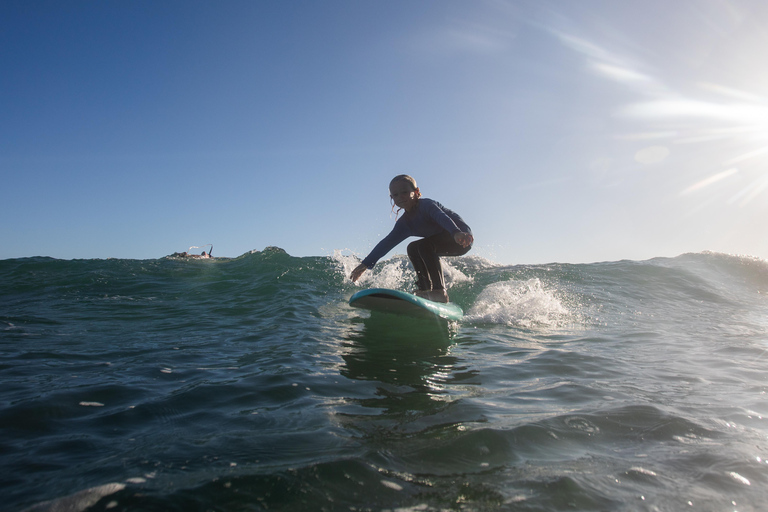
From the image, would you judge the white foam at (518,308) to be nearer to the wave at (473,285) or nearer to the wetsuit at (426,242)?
the wave at (473,285)

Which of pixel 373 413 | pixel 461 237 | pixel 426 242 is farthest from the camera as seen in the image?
pixel 426 242

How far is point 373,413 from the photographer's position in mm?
2418

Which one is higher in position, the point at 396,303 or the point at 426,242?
the point at 426,242

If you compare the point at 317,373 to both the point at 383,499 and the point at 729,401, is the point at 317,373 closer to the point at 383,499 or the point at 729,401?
the point at 383,499

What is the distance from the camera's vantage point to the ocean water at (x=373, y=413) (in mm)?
1554

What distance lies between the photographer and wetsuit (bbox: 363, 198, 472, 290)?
5984 millimetres

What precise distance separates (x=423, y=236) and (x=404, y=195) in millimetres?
742

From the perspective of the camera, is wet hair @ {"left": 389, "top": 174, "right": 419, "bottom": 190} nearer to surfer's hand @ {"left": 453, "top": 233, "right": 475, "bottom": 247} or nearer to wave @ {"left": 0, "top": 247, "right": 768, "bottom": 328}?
surfer's hand @ {"left": 453, "top": 233, "right": 475, "bottom": 247}

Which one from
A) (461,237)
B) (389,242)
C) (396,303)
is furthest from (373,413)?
→ (389,242)

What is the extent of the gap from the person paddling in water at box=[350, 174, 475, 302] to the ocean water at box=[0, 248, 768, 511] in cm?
72

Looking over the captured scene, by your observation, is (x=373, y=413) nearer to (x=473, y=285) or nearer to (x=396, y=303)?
(x=396, y=303)

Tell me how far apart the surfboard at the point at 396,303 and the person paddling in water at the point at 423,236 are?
49 centimetres

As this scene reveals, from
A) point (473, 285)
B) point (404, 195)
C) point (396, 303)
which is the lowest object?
point (396, 303)

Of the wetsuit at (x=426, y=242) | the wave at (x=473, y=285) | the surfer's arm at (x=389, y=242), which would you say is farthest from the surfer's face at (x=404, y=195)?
the wave at (x=473, y=285)
